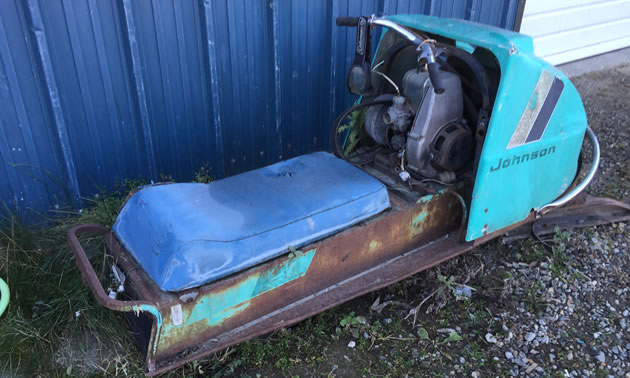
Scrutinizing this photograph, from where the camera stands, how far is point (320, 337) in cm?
286

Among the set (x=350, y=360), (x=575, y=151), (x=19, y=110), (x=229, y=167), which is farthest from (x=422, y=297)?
(x=19, y=110)

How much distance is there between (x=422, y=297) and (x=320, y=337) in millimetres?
676

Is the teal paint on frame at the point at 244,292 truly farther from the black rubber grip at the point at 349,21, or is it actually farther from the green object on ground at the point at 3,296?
the black rubber grip at the point at 349,21

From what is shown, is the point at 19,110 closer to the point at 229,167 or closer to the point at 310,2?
the point at 229,167

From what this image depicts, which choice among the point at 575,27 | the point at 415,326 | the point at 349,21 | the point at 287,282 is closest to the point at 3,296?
the point at 287,282

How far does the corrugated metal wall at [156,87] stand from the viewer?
10.2 ft

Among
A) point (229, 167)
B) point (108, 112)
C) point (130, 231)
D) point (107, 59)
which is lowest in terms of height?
point (229, 167)

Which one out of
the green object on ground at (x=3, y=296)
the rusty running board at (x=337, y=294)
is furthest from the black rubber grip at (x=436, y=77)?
the green object on ground at (x=3, y=296)

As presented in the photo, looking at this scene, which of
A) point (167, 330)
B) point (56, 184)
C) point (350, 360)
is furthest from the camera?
point (56, 184)

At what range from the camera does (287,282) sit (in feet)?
8.35

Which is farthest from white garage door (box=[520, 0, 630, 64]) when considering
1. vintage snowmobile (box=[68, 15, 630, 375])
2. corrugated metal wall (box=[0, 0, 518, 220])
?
vintage snowmobile (box=[68, 15, 630, 375])

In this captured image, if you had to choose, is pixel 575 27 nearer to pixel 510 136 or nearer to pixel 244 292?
pixel 510 136

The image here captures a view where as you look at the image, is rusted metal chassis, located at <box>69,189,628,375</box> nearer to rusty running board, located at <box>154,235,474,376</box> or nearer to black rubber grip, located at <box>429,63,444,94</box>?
rusty running board, located at <box>154,235,474,376</box>

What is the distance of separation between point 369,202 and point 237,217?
684 mm
